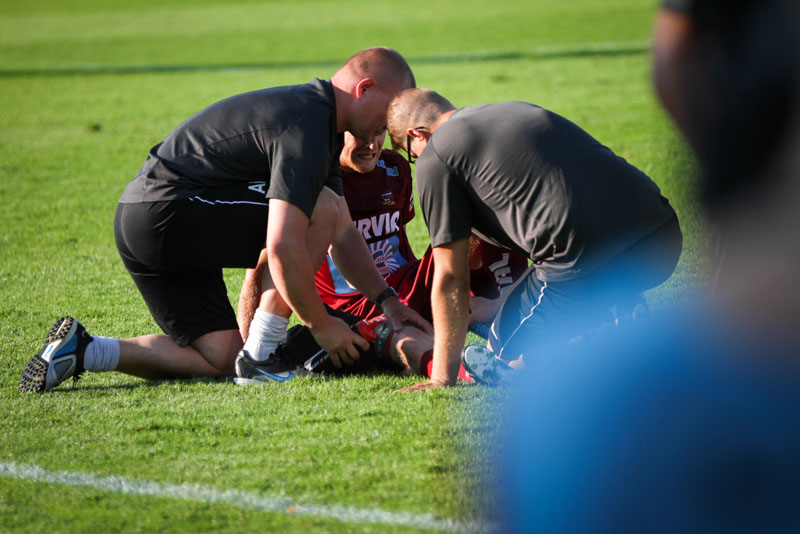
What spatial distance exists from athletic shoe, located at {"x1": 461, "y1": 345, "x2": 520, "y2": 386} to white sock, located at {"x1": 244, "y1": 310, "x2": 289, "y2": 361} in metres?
0.87

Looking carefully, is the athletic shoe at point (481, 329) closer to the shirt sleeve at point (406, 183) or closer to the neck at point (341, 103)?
the shirt sleeve at point (406, 183)

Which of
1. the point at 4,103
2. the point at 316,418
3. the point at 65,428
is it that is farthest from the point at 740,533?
the point at 4,103

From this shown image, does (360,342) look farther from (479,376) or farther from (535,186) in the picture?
(535,186)

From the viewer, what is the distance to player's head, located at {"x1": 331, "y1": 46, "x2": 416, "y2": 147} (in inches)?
169

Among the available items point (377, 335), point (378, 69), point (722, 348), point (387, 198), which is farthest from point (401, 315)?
point (722, 348)

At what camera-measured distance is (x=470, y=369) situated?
4.12 meters

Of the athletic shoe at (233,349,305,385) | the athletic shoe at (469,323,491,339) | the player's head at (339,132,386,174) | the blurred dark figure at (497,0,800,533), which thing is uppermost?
the blurred dark figure at (497,0,800,533)

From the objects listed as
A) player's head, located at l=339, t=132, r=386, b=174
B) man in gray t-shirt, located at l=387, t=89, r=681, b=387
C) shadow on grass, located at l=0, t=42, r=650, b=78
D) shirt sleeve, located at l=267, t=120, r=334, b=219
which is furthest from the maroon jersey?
shadow on grass, located at l=0, t=42, r=650, b=78

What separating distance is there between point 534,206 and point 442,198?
36cm

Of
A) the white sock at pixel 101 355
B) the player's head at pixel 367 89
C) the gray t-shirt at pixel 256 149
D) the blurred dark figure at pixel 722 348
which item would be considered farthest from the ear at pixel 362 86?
the blurred dark figure at pixel 722 348

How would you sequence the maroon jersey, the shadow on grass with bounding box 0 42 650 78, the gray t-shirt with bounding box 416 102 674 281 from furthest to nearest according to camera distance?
the shadow on grass with bounding box 0 42 650 78
the maroon jersey
the gray t-shirt with bounding box 416 102 674 281

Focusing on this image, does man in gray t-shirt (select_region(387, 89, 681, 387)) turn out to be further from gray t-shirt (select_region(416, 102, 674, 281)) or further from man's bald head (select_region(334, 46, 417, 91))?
man's bald head (select_region(334, 46, 417, 91))

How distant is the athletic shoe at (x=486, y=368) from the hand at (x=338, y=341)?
49 centimetres

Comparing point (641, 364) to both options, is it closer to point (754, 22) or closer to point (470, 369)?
point (754, 22)
